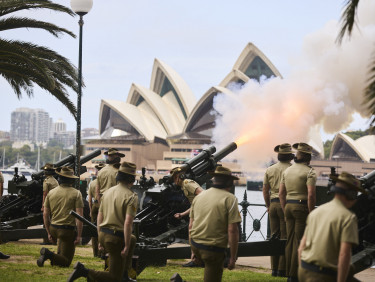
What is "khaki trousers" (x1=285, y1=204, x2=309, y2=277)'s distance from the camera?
868 cm

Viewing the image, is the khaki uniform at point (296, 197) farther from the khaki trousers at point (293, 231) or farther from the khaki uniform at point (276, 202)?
the khaki uniform at point (276, 202)

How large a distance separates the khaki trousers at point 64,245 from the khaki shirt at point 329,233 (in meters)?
4.79

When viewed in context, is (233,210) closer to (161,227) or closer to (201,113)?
(161,227)

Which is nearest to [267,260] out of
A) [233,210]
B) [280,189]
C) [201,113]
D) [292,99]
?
[280,189]

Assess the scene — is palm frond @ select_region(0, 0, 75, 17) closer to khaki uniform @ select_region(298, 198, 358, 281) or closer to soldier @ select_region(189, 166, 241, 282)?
soldier @ select_region(189, 166, 241, 282)

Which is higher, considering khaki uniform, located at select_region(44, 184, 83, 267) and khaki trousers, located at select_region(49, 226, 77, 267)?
khaki uniform, located at select_region(44, 184, 83, 267)

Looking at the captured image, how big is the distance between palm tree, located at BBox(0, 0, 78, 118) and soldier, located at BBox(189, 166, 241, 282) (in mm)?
7230

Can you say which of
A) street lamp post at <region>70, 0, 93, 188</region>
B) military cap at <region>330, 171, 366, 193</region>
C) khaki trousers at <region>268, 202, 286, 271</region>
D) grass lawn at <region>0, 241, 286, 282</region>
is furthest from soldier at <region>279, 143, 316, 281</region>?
street lamp post at <region>70, 0, 93, 188</region>

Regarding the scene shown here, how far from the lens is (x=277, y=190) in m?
9.53

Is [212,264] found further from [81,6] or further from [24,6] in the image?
[81,6]

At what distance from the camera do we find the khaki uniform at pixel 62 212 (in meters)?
9.53

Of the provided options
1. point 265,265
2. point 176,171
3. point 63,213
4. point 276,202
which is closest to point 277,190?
point 276,202

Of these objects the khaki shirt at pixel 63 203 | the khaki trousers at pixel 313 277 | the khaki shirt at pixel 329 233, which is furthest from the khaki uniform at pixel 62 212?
the khaki shirt at pixel 329 233

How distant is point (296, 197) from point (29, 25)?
796 centimetres
